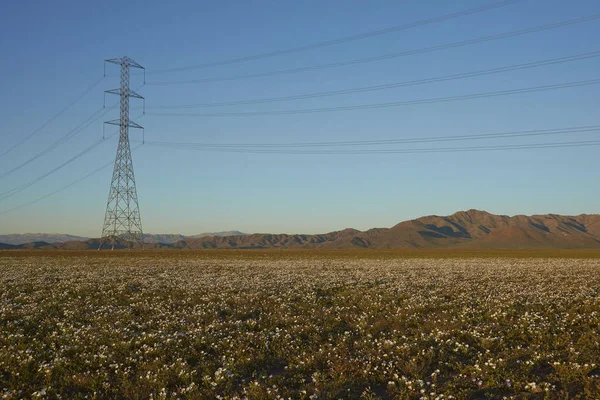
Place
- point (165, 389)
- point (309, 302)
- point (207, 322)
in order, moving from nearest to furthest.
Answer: point (165, 389)
point (207, 322)
point (309, 302)

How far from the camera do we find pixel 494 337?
13.4 meters

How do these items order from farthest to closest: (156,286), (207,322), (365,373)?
1. (156,286)
2. (207,322)
3. (365,373)

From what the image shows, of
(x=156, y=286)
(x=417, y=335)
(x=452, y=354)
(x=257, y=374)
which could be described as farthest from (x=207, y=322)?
(x=156, y=286)

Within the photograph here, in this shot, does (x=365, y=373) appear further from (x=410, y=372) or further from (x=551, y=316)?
(x=551, y=316)

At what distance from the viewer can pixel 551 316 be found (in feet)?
55.4

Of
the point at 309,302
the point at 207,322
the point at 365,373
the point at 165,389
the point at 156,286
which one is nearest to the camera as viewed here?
the point at 165,389

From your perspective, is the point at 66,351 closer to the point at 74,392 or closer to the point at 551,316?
the point at 74,392

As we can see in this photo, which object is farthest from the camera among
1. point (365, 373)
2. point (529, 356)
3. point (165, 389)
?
point (529, 356)

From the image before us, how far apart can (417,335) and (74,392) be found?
32.9 ft

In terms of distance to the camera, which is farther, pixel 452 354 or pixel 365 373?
pixel 452 354

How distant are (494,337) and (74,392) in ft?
39.3

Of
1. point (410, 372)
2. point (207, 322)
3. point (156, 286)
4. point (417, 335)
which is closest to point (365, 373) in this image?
point (410, 372)

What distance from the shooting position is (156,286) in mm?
28766

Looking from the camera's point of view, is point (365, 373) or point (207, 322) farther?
point (207, 322)
